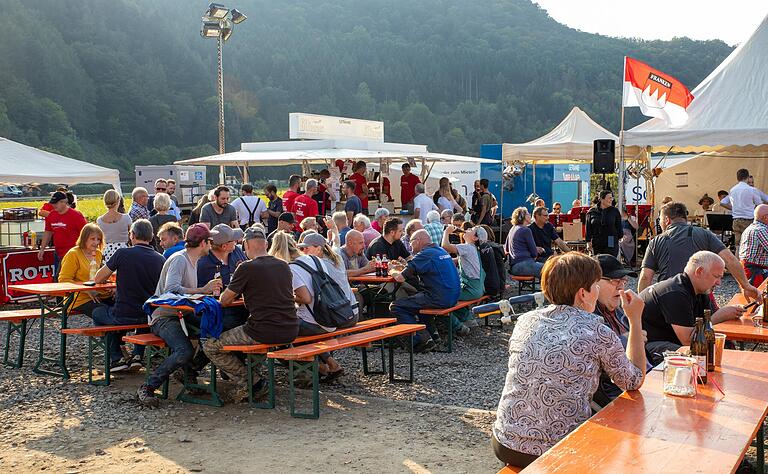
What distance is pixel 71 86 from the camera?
63875mm

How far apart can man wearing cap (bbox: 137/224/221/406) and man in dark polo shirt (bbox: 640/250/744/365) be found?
9.77 feet

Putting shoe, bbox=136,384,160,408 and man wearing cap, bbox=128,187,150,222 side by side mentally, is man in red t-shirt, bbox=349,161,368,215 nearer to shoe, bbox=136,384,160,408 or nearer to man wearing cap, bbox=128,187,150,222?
man wearing cap, bbox=128,187,150,222

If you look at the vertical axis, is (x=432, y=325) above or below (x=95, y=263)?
below

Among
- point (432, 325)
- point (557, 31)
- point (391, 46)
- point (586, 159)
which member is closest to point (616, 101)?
point (557, 31)

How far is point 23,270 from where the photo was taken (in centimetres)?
982

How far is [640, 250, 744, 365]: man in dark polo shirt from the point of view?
454cm

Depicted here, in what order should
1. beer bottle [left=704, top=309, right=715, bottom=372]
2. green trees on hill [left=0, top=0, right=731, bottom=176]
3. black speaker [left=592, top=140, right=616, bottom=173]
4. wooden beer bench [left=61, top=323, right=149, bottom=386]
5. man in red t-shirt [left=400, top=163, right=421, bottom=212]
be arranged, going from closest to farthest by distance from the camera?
1. beer bottle [left=704, top=309, right=715, bottom=372]
2. wooden beer bench [left=61, top=323, right=149, bottom=386]
3. black speaker [left=592, top=140, right=616, bottom=173]
4. man in red t-shirt [left=400, top=163, right=421, bottom=212]
5. green trees on hill [left=0, top=0, right=731, bottom=176]

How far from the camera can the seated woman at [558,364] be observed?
2939 mm

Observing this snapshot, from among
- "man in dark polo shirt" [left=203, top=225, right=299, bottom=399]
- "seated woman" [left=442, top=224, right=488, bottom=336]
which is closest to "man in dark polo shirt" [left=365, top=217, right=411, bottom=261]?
"seated woman" [left=442, top=224, right=488, bottom=336]

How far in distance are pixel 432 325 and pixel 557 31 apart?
81.5 metres

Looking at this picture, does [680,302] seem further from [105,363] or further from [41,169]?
[41,169]

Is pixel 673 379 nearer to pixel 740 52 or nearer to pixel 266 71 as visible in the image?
pixel 740 52

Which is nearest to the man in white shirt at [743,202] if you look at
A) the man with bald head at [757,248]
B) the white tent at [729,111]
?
the white tent at [729,111]

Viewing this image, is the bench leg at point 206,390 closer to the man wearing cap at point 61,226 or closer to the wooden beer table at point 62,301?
the wooden beer table at point 62,301
